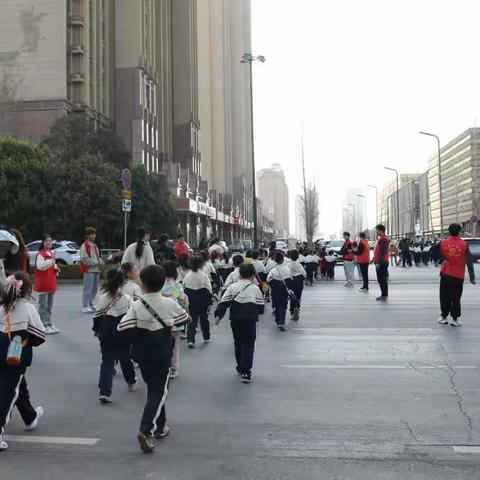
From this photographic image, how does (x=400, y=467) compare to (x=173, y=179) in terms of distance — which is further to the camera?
(x=173, y=179)

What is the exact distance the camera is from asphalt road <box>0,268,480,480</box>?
4.63 metres

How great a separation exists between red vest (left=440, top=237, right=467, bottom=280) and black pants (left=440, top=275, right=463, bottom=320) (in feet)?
0.35

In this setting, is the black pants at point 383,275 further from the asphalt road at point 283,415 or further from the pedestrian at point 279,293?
the asphalt road at point 283,415

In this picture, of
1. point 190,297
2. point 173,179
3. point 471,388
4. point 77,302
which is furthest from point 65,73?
point 471,388

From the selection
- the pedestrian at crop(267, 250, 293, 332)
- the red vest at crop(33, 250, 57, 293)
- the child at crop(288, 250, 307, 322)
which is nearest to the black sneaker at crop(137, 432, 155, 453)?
the pedestrian at crop(267, 250, 293, 332)

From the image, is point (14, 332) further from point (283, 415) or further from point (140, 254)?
point (140, 254)

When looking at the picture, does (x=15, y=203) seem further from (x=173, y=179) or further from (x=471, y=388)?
(x=471, y=388)

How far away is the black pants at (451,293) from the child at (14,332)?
8170 millimetres

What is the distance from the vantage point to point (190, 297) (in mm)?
9914

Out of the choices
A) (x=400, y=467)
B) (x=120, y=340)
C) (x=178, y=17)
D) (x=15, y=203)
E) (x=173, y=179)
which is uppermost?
(x=178, y=17)

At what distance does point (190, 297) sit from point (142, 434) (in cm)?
502

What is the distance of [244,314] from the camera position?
763 cm

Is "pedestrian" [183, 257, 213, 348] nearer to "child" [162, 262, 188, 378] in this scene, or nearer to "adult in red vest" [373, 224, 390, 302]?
"child" [162, 262, 188, 378]

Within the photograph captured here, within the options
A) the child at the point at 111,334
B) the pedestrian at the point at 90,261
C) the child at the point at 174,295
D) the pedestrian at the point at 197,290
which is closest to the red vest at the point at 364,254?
the pedestrian at the point at 90,261
